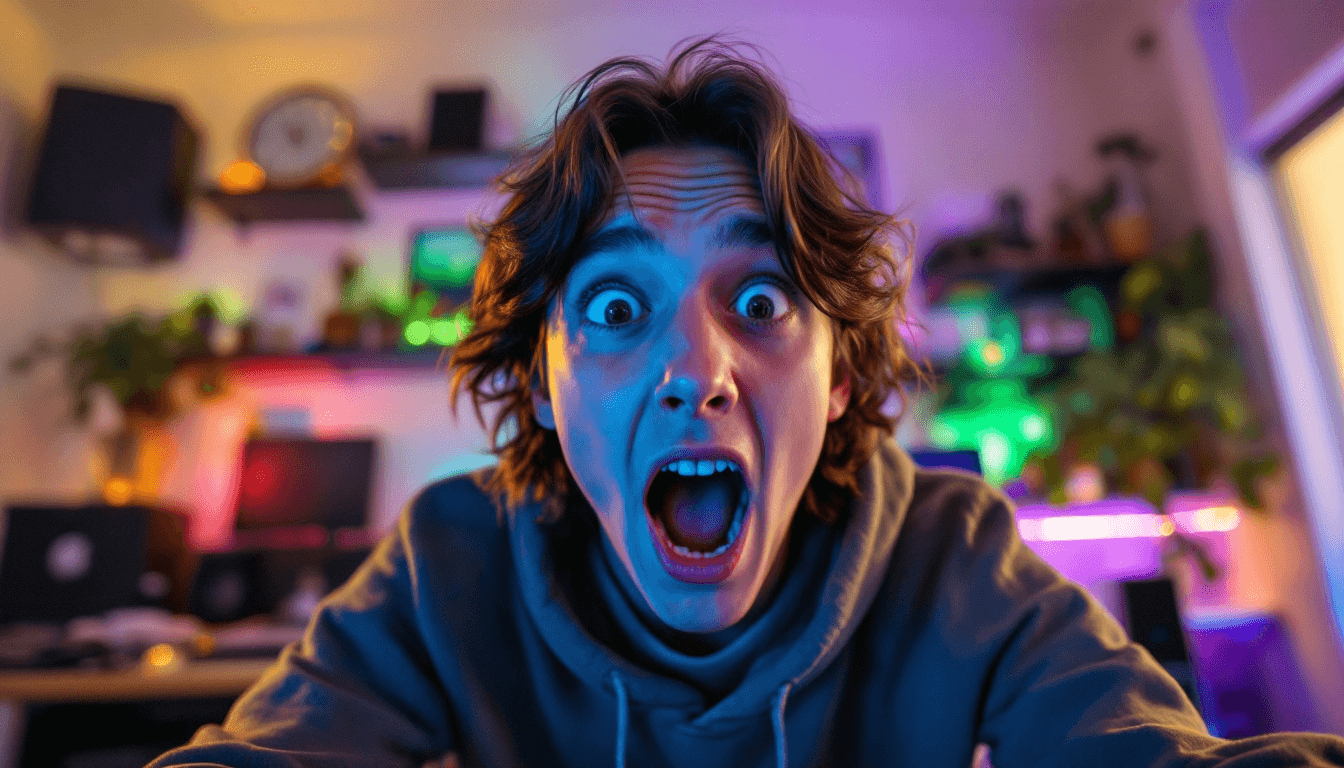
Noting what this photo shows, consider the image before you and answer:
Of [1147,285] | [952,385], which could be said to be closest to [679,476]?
[952,385]

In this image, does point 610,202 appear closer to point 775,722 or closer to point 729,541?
point 729,541

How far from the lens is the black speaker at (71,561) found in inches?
78.3

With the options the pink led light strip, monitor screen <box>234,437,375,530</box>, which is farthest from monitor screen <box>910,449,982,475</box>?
monitor screen <box>234,437,375,530</box>

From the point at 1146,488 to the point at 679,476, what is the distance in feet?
6.81

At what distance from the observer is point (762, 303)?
0.77 metres

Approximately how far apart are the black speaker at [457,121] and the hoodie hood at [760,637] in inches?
92.1

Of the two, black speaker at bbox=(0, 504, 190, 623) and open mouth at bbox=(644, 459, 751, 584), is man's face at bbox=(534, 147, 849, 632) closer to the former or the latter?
open mouth at bbox=(644, 459, 751, 584)

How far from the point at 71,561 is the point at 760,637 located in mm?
2195

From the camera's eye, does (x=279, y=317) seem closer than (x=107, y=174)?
No

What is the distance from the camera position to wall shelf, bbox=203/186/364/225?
277 centimetres

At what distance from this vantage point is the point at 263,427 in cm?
276

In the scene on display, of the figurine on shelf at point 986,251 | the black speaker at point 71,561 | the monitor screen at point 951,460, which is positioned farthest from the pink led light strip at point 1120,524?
the black speaker at point 71,561

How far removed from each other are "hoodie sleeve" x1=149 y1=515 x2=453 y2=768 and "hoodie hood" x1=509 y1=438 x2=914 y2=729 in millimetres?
146

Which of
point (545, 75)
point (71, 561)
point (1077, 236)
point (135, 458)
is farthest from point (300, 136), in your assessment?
point (1077, 236)
